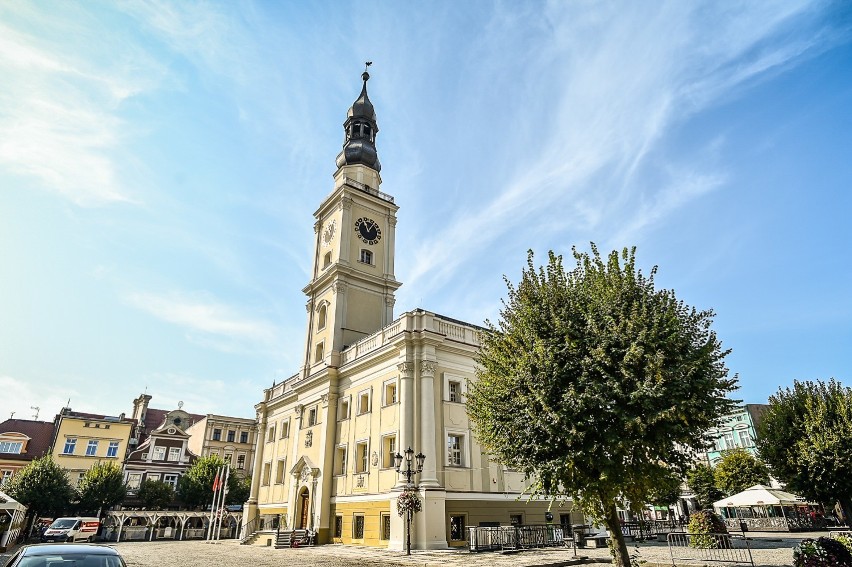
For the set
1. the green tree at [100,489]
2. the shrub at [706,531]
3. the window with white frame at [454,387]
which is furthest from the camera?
the green tree at [100,489]

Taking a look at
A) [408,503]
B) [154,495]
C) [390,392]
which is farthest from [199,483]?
[408,503]

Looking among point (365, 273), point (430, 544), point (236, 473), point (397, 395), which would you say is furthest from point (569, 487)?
point (236, 473)

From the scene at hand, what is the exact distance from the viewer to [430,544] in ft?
77.4

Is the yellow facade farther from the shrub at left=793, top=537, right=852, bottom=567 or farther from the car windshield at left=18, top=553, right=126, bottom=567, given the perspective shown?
the shrub at left=793, top=537, right=852, bottom=567

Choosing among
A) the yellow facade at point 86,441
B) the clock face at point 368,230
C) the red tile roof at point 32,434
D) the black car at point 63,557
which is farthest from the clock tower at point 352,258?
the red tile roof at point 32,434

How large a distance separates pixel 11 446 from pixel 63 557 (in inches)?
2421

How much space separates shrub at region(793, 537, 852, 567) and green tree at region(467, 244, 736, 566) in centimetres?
304

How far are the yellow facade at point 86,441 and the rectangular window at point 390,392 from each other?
40.3 m

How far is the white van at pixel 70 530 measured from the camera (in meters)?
30.5

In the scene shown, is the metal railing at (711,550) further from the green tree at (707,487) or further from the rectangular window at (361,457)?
the green tree at (707,487)

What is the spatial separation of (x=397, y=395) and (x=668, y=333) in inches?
693

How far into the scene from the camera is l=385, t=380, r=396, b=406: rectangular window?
29.2 m

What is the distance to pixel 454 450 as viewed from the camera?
27.4m

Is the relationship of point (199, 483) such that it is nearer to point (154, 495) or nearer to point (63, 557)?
point (154, 495)
